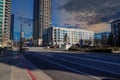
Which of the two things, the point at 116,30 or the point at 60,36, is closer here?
the point at 116,30

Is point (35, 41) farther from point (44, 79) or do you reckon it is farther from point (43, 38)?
point (44, 79)

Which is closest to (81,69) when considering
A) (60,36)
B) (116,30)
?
(116,30)

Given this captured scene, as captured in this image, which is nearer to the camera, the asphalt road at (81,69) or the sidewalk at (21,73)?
the sidewalk at (21,73)

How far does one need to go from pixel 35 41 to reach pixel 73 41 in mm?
35642

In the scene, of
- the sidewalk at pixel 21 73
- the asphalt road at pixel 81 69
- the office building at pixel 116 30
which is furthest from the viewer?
the office building at pixel 116 30

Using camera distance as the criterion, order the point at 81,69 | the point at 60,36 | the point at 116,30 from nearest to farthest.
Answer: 1. the point at 81,69
2. the point at 116,30
3. the point at 60,36

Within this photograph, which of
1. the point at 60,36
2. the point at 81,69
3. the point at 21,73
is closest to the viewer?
the point at 21,73

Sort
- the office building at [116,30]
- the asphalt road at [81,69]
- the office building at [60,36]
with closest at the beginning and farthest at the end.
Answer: the asphalt road at [81,69] → the office building at [116,30] → the office building at [60,36]

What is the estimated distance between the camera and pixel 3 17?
137m

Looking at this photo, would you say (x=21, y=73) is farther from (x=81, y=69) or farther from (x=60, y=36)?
(x=60, y=36)

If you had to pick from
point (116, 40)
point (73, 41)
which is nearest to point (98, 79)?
point (116, 40)

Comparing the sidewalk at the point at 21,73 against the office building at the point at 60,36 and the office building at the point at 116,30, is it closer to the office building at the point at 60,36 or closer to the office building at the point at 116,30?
the office building at the point at 116,30

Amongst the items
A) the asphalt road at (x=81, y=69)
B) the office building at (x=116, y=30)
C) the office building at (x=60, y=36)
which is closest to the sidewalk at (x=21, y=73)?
the asphalt road at (x=81, y=69)

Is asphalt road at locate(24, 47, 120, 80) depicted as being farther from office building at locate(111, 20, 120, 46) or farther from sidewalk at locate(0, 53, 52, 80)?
office building at locate(111, 20, 120, 46)
